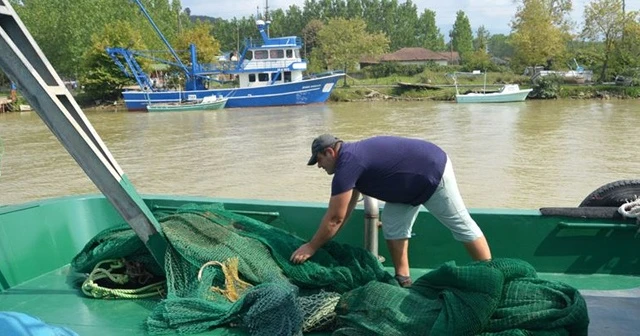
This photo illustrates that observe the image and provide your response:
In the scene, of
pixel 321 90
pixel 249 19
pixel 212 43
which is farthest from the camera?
pixel 249 19

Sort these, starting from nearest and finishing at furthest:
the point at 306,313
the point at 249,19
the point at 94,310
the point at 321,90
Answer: the point at 306,313 → the point at 94,310 → the point at 321,90 → the point at 249,19

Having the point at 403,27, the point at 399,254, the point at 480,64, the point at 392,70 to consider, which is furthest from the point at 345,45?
the point at 399,254

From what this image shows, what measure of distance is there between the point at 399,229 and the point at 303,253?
1.90 ft

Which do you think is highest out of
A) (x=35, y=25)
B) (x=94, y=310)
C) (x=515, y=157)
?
(x=35, y=25)

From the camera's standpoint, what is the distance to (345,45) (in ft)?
202

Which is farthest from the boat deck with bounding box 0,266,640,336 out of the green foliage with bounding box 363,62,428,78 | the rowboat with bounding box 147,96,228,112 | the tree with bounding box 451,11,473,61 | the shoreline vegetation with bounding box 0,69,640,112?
the tree with bounding box 451,11,473,61

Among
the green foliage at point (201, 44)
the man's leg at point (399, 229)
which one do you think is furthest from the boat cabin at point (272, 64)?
the man's leg at point (399, 229)

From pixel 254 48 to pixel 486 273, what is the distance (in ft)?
130

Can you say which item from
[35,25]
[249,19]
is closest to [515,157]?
[35,25]

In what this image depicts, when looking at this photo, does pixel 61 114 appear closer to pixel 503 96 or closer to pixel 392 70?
pixel 503 96

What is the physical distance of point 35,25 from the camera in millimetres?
56938

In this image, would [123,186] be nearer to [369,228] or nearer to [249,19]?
Result: [369,228]

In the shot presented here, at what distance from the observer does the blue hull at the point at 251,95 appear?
3962 cm

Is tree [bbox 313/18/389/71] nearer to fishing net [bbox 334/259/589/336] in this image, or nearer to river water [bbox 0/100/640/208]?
river water [bbox 0/100/640/208]
